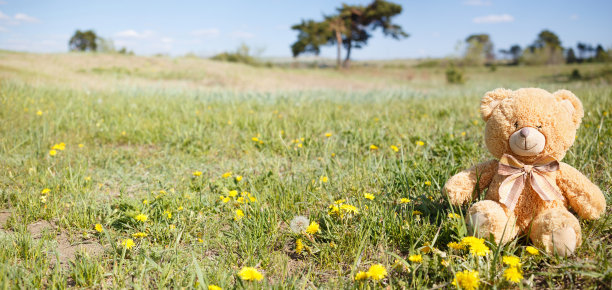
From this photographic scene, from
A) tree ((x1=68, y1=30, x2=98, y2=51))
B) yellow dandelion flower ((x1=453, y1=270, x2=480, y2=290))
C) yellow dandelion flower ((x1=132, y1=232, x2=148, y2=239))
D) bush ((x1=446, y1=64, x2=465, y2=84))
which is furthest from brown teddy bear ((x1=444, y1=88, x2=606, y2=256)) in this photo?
tree ((x1=68, y1=30, x2=98, y2=51))

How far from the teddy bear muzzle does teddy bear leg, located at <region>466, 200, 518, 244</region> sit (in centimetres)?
27

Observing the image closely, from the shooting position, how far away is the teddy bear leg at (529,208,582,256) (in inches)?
55.7

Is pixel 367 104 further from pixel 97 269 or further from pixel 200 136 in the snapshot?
pixel 97 269

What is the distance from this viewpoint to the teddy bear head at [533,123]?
Answer: 1528mm

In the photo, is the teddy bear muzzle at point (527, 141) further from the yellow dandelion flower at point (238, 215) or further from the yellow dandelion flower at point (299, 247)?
the yellow dandelion flower at point (238, 215)

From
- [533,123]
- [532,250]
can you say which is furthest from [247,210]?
[533,123]

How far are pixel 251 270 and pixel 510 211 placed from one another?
3.82ft

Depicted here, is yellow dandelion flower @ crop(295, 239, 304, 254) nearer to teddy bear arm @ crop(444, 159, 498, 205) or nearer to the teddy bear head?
teddy bear arm @ crop(444, 159, 498, 205)

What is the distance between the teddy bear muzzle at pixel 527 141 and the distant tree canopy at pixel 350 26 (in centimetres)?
3358

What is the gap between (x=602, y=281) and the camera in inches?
50.4

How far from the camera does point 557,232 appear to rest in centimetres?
143

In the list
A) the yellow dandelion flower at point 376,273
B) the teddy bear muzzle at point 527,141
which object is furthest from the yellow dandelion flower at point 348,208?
the teddy bear muzzle at point 527,141

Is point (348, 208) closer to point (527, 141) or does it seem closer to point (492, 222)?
point (492, 222)

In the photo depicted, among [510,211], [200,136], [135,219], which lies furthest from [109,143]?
[510,211]
